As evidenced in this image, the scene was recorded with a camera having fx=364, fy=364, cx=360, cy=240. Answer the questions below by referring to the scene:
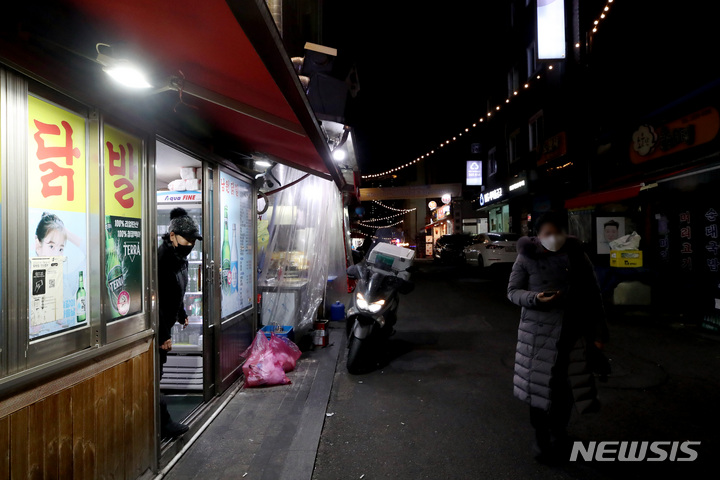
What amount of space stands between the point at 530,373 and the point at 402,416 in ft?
5.39

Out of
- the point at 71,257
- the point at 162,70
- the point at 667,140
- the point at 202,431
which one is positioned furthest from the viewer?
the point at 667,140

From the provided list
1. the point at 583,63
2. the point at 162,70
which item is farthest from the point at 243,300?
the point at 583,63

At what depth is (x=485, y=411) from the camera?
13.9ft

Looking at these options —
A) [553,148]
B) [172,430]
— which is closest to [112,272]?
[172,430]

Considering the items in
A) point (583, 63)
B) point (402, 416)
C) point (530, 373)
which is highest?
point (583, 63)

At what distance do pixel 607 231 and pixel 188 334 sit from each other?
10910 mm

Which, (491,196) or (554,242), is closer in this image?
(554,242)

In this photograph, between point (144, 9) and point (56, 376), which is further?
point (56, 376)

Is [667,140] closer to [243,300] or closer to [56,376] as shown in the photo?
[243,300]

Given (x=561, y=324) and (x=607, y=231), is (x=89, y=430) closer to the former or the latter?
(x=561, y=324)

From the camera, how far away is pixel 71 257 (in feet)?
7.70

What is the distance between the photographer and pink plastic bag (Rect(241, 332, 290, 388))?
194 inches

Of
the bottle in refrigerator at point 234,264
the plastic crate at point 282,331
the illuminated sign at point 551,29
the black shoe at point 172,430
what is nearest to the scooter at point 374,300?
the plastic crate at point 282,331

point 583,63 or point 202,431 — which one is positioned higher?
point 583,63
